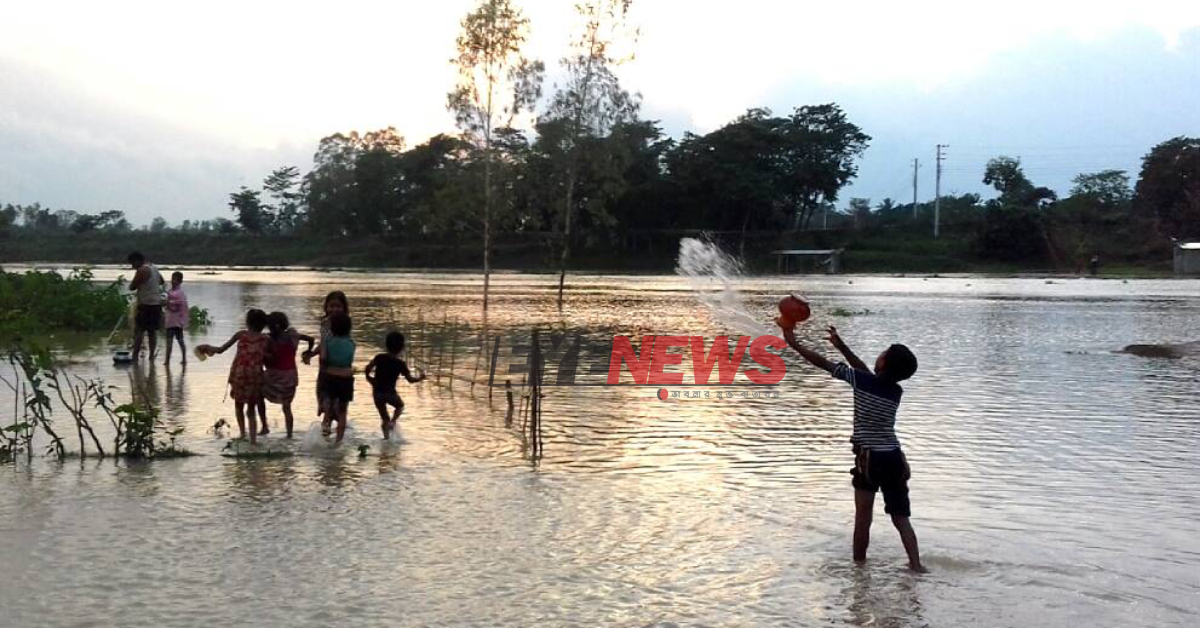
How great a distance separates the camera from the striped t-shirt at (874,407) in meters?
6.62

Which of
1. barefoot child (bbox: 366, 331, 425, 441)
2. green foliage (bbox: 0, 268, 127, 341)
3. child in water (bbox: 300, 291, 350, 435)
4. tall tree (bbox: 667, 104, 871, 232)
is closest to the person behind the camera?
child in water (bbox: 300, 291, 350, 435)

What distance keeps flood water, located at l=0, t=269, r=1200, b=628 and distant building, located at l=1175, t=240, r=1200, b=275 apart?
65250 mm

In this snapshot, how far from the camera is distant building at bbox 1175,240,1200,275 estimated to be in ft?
238

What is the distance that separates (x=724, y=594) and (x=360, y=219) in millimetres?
91233

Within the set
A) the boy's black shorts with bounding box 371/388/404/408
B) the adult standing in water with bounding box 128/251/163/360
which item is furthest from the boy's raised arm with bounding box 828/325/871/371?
the adult standing in water with bounding box 128/251/163/360

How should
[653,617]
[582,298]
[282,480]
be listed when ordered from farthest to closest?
1. [582,298]
2. [282,480]
3. [653,617]

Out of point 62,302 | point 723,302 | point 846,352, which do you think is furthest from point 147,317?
point 723,302

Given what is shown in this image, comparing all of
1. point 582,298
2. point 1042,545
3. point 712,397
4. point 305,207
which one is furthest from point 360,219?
point 1042,545

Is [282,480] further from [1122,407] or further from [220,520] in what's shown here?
[1122,407]

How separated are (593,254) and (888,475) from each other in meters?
80.7

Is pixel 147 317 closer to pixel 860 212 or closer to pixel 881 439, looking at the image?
pixel 881 439

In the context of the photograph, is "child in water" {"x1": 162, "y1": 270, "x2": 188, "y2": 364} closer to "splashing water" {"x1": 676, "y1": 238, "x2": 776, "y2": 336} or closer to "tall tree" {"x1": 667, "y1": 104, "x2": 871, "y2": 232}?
"splashing water" {"x1": 676, "y1": 238, "x2": 776, "y2": 336}

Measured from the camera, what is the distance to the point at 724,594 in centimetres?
628

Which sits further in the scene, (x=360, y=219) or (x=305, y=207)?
(x=305, y=207)
